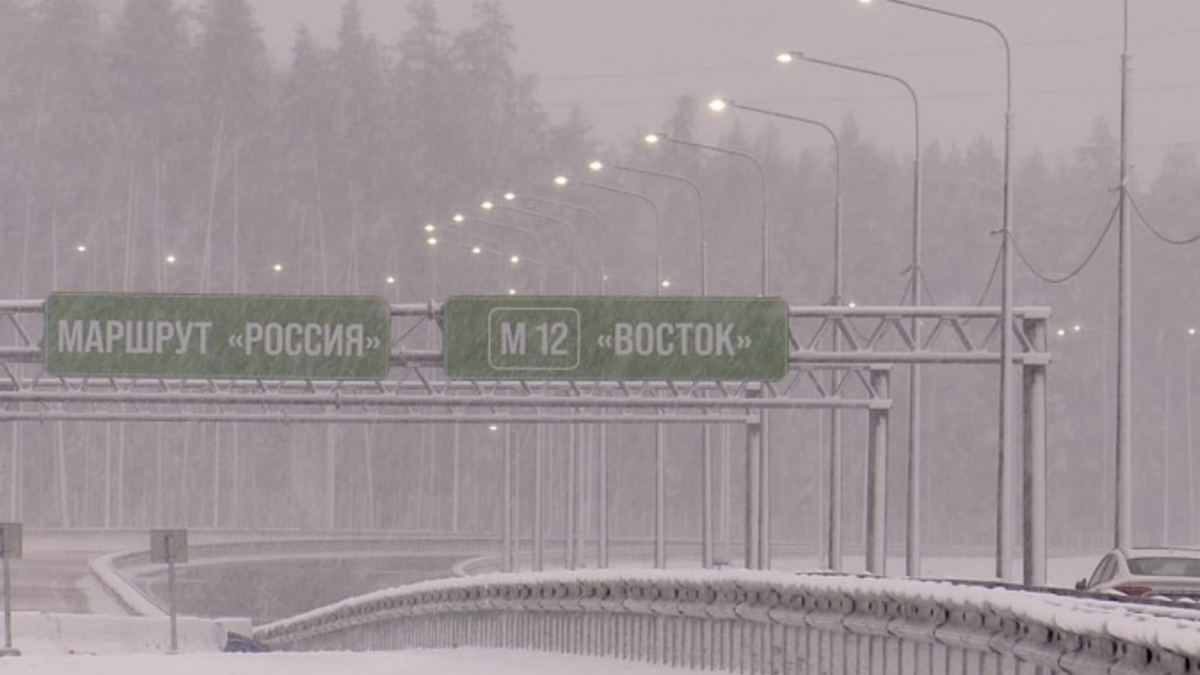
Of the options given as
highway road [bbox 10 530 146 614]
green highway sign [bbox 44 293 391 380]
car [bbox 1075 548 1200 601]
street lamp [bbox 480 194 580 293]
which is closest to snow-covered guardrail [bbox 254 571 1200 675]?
car [bbox 1075 548 1200 601]

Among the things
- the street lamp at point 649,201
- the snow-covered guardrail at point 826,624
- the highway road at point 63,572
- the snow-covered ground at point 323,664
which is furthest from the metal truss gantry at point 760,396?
the highway road at point 63,572

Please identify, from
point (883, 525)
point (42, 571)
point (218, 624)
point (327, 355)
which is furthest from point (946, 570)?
point (327, 355)

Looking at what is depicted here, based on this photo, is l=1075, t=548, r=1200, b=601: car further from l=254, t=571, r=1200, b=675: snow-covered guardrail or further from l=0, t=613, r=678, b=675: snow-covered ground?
l=0, t=613, r=678, b=675: snow-covered ground

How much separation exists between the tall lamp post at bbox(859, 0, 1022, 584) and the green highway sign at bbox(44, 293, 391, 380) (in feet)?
36.5

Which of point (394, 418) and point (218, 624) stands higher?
point (394, 418)

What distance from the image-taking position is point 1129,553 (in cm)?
3083

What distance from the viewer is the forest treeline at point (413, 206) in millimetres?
155375

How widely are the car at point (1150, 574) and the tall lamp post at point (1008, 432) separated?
A: 8.81 m

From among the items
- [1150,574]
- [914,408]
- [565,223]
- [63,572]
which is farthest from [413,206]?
[1150,574]

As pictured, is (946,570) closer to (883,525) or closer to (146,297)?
(883,525)

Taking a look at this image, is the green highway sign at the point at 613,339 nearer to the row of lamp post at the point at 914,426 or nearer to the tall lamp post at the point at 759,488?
the row of lamp post at the point at 914,426

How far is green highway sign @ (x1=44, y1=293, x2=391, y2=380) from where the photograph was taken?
156 feet

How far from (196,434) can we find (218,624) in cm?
9631

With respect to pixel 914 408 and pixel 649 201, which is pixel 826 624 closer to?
pixel 914 408
